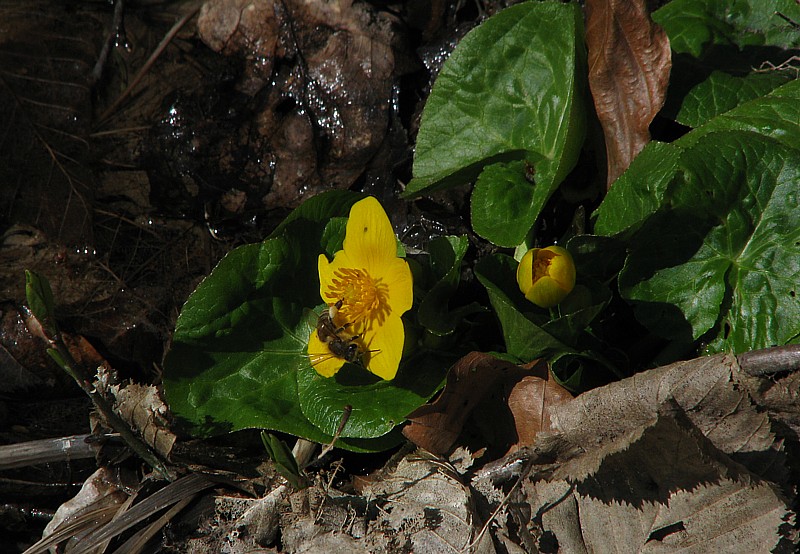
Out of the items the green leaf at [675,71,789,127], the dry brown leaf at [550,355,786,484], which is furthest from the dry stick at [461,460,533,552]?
the green leaf at [675,71,789,127]

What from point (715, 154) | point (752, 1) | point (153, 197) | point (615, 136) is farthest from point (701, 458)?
point (153, 197)

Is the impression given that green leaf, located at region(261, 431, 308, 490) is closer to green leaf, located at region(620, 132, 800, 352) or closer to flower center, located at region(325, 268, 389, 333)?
flower center, located at region(325, 268, 389, 333)

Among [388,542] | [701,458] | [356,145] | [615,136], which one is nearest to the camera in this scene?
[701,458]

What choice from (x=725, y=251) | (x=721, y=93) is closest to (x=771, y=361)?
(x=725, y=251)

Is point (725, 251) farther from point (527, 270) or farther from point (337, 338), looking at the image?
point (337, 338)

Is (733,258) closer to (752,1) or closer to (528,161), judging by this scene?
(528,161)
